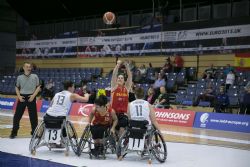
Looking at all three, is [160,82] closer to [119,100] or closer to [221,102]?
[221,102]

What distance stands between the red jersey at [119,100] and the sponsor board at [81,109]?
27.5ft

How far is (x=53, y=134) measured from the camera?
7094 mm

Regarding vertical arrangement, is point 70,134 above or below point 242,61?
below

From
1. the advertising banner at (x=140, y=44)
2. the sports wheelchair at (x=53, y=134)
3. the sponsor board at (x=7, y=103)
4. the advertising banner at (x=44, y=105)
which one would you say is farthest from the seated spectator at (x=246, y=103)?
the sponsor board at (x=7, y=103)

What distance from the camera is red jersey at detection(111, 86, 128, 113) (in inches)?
279

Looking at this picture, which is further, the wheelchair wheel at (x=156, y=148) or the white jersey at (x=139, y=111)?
the white jersey at (x=139, y=111)

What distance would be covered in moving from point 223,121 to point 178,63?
578 cm

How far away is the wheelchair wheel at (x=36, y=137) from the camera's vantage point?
276 inches

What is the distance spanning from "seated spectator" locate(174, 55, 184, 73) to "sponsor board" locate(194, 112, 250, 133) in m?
4.86

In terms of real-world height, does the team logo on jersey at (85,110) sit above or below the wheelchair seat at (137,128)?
below

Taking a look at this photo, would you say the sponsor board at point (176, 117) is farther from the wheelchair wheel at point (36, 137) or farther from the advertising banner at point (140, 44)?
the wheelchair wheel at point (36, 137)

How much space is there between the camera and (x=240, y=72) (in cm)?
1581

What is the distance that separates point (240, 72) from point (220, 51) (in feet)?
4.92

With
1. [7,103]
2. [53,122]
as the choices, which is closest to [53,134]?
[53,122]
